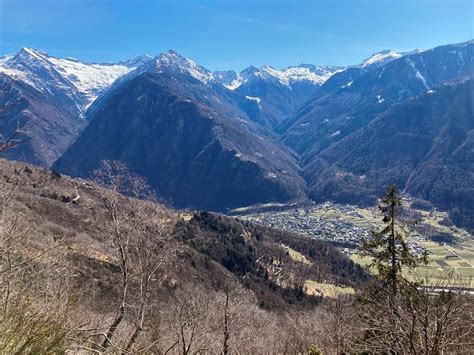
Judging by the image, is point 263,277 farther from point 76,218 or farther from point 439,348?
point 439,348

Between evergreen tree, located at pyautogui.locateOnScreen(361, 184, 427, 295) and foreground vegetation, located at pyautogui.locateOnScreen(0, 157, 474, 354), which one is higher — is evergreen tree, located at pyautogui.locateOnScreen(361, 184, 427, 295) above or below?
above

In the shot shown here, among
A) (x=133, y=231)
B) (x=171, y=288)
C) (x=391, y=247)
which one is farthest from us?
(x=171, y=288)

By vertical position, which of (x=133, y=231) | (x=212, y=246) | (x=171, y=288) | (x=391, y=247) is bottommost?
(x=171, y=288)

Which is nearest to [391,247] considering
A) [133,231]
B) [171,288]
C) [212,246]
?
[133,231]

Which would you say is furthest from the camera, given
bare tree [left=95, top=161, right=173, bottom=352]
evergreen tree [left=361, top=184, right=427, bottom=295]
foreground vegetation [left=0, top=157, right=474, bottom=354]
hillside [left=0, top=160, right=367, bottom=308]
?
hillside [left=0, top=160, right=367, bottom=308]

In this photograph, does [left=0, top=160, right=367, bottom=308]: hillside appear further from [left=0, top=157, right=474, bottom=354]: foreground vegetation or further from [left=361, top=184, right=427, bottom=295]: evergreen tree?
[left=361, top=184, right=427, bottom=295]: evergreen tree

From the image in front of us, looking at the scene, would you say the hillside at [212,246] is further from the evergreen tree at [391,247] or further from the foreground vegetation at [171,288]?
the evergreen tree at [391,247]

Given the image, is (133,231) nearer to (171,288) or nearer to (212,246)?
(171,288)

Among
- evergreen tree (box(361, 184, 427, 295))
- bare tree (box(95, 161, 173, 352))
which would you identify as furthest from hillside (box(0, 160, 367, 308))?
bare tree (box(95, 161, 173, 352))
